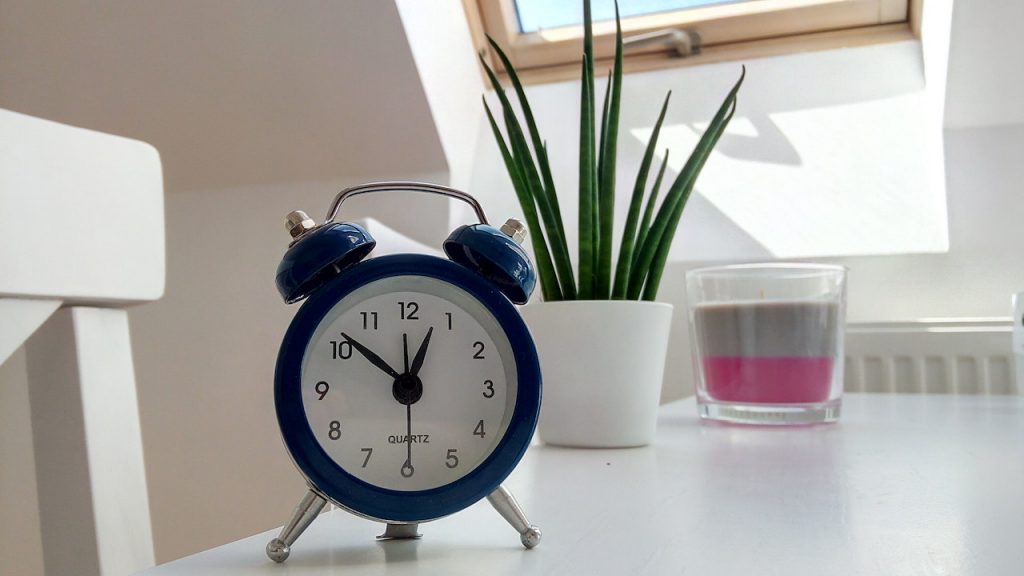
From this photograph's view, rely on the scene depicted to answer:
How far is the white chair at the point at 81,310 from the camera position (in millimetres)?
530

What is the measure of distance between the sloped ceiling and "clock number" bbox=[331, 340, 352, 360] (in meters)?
1.40

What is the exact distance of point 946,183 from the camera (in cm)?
167

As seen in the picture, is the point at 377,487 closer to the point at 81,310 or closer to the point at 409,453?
the point at 409,453

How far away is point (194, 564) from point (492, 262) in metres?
0.19

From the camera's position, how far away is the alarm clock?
371mm

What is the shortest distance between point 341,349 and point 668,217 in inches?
19.1

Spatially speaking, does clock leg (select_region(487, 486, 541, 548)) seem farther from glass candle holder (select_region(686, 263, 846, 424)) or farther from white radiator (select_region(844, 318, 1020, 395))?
white radiator (select_region(844, 318, 1020, 395))

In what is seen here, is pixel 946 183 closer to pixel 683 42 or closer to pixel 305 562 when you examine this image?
pixel 683 42

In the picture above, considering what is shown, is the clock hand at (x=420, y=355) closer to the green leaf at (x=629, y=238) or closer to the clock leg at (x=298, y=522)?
the clock leg at (x=298, y=522)

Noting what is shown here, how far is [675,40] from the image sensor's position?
189 cm

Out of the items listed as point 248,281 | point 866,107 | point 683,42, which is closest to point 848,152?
point 866,107

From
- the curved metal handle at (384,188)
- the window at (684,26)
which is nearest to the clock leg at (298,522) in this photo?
the curved metal handle at (384,188)

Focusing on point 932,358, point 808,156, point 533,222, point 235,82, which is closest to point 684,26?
point 808,156

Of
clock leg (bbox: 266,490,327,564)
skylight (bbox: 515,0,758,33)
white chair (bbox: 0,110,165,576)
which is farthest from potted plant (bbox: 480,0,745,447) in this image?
skylight (bbox: 515,0,758,33)
